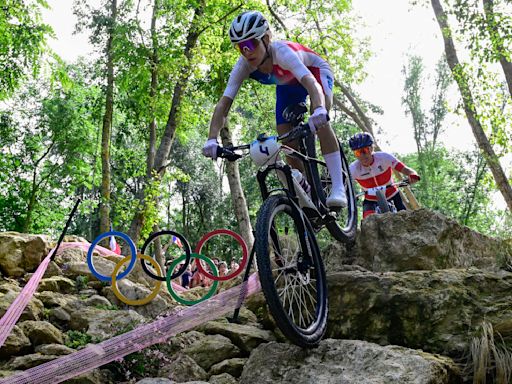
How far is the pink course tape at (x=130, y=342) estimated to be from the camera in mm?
4156

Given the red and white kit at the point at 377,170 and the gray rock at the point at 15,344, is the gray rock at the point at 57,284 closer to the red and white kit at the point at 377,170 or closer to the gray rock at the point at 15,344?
the gray rock at the point at 15,344

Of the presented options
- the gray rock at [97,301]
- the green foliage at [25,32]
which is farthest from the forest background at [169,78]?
the gray rock at [97,301]

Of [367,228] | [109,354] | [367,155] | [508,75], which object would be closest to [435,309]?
[367,228]

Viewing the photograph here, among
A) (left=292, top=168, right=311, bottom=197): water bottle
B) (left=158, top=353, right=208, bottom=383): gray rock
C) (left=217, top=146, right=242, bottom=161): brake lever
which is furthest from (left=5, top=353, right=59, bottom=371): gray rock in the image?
(left=292, top=168, right=311, bottom=197): water bottle

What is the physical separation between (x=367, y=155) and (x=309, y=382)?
4.07 metres

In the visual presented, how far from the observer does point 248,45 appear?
14.0 ft

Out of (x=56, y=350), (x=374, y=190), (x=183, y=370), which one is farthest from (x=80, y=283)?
(x=374, y=190)

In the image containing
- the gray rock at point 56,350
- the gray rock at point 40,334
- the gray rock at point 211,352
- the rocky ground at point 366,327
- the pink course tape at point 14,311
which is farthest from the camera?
the gray rock at point 40,334

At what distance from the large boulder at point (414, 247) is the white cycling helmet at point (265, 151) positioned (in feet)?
6.78

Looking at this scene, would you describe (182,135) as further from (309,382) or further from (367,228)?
(309,382)

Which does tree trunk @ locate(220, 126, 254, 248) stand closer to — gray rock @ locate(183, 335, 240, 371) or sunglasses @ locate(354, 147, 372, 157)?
sunglasses @ locate(354, 147, 372, 157)

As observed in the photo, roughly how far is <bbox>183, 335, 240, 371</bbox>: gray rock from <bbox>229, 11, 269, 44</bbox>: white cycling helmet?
247 cm

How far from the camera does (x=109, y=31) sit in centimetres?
1588

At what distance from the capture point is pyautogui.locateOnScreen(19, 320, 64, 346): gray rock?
5.09m
